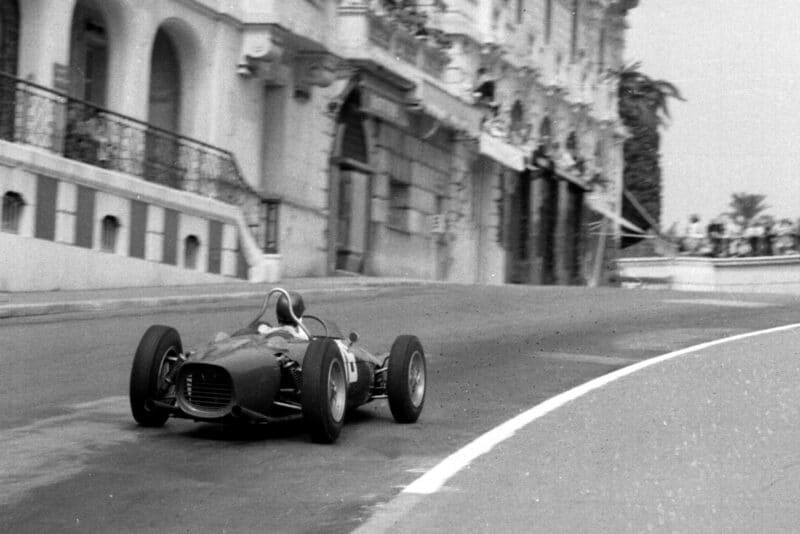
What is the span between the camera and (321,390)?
9.66 m

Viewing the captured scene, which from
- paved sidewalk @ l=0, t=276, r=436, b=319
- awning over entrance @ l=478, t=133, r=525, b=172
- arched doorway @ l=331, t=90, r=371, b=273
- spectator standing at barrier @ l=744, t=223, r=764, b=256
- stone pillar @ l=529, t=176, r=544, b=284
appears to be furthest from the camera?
spectator standing at barrier @ l=744, t=223, r=764, b=256

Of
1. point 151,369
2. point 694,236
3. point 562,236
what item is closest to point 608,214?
point 562,236

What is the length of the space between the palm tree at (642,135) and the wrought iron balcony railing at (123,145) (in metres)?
43.7

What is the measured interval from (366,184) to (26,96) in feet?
50.5

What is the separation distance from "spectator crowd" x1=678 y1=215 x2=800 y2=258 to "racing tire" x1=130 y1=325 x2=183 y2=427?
141 ft

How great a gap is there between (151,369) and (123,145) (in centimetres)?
1559

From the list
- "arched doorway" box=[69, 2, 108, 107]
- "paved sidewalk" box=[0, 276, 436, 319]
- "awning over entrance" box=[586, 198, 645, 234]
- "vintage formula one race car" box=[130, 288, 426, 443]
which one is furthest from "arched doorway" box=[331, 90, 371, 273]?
"vintage formula one race car" box=[130, 288, 426, 443]

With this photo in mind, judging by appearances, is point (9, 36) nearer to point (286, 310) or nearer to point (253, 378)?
point (286, 310)

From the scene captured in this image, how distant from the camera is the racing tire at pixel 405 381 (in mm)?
11172

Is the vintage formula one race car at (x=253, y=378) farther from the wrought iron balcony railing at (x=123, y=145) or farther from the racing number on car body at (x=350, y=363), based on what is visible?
the wrought iron balcony railing at (x=123, y=145)

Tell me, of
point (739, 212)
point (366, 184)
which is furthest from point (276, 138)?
point (739, 212)

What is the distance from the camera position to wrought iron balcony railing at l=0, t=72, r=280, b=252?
2242cm

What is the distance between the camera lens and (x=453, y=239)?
4444cm

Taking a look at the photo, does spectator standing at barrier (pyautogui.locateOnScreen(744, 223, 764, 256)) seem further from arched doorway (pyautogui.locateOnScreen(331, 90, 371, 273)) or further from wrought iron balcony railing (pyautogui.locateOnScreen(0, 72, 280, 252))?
wrought iron balcony railing (pyautogui.locateOnScreen(0, 72, 280, 252))
